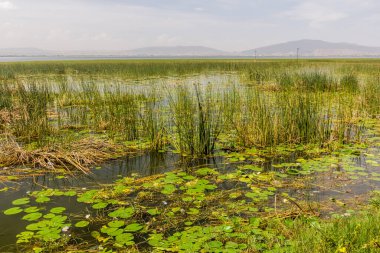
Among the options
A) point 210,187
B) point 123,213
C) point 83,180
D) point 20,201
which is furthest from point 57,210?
point 210,187

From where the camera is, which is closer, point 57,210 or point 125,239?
point 125,239

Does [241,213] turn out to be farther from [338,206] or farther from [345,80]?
[345,80]

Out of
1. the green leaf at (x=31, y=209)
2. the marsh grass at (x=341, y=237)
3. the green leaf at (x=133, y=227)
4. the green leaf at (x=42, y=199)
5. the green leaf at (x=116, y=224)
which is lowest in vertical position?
the green leaf at (x=133, y=227)

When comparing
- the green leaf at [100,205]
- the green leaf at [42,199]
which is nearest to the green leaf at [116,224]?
the green leaf at [100,205]

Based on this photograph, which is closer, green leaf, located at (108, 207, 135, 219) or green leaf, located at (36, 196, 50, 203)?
green leaf, located at (108, 207, 135, 219)

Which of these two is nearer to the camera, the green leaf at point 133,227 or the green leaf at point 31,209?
the green leaf at point 133,227

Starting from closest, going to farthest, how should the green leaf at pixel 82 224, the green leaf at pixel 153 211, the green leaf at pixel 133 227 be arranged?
the green leaf at pixel 133 227, the green leaf at pixel 82 224, the green leaf at pixel 153 211

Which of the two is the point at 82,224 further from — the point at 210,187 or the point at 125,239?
the point at 210,187

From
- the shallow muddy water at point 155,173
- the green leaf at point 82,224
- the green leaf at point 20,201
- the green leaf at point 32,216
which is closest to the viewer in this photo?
the green leaf at point 82,224

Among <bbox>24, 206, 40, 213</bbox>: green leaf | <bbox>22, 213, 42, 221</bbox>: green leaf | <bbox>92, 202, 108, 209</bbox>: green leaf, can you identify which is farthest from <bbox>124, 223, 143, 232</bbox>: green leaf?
<bbox>24, 206, 40, 213</bbox>: green leaf

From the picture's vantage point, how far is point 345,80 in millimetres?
13695

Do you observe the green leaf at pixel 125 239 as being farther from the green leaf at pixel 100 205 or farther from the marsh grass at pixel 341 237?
the marsh grass at pixel 341 237

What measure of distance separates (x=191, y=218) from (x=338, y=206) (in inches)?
79.8

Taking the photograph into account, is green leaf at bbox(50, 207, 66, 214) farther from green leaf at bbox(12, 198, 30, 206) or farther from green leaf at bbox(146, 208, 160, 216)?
green leaf at bbox(146, 208, 160, 216)
